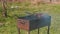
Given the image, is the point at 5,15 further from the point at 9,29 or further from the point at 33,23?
the point at 33,23

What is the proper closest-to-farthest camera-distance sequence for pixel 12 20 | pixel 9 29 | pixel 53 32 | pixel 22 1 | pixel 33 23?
pixel 33 23
pixel 53 32
pixel 9 29
pixel 12 20
pixel 22 1

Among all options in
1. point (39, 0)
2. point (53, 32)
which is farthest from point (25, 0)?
point (53, 32)

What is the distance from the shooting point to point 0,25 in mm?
7746

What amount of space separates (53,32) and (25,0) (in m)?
7.09

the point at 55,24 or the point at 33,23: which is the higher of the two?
the point at 33,23

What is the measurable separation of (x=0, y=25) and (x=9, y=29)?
0.77 m

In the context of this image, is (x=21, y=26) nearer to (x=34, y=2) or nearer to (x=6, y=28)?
(x=6, y=28)

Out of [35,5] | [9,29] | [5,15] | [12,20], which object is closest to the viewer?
[9,29]

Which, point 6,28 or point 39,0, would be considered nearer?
point 6,28

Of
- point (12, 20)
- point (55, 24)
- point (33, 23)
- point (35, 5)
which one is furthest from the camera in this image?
point (35, 5)

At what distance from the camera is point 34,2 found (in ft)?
42.0

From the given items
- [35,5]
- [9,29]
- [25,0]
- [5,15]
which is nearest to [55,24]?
[9,29]

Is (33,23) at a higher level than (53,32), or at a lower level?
higher

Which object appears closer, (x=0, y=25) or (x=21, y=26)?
(x=21, y=26)
